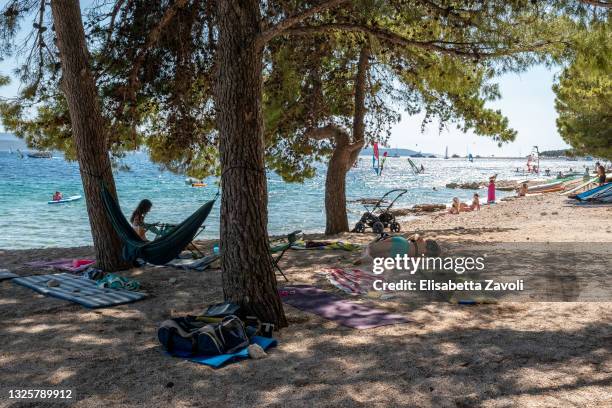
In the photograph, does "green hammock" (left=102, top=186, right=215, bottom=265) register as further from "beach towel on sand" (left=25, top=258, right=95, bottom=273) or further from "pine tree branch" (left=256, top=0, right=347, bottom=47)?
"pine tree branch" (left=256, top=0, right=347, bottom=47)

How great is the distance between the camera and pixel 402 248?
592cm

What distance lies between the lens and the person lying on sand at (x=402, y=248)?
5.92 m

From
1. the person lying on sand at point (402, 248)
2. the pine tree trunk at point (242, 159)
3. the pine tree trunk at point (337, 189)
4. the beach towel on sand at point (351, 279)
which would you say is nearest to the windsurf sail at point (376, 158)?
the pine tree trunk at point (337, 189)

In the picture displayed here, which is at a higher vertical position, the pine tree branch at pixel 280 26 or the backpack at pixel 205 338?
the pine tree branch at pixel 280 26

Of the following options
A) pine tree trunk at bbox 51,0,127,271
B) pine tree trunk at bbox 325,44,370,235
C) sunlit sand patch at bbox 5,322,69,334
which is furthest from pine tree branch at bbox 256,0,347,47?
pine tree trunk at bbox 325,44,370,235

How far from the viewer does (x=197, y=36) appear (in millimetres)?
6555

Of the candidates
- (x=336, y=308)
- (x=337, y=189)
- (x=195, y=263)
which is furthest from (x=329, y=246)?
(x=336, y=308)

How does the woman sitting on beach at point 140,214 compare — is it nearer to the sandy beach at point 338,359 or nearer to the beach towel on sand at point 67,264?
the beach towel on sand at point 67,264

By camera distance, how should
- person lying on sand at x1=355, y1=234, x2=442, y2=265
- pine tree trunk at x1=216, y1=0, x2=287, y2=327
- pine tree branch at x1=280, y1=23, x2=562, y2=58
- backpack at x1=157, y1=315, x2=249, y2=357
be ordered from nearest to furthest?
backpack at x1=157, y1=315, x2=249, y2=357
pine tree trunk at x1=216, y1=0, x2=287, y2=327
pine tree branch at x1=280, y1=23, x2=562, y2=58
person lying on sand at x1=355, y1=234, x2=442, y2=265

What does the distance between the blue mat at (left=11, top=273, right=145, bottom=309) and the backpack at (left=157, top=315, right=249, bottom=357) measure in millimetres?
1463

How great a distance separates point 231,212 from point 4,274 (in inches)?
143

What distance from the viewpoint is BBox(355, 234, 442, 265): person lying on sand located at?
5.92m

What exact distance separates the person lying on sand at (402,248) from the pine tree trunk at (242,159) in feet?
7.50

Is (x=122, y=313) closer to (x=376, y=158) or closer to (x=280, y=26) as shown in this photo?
(x=280, y=26)
